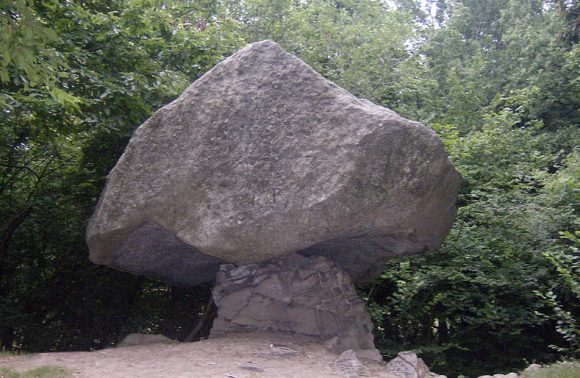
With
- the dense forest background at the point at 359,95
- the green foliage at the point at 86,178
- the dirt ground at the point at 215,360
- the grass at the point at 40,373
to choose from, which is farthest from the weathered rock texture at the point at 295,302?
the green foliage at the point at 86,178

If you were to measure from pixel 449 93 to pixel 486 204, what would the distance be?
3.75 m

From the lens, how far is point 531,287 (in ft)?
29.5

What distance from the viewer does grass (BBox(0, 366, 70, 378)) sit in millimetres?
6332

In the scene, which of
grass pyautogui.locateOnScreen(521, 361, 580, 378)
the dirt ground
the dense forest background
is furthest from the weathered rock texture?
grass pyautogui.locateOnScreen(521, 361, 580, 378)

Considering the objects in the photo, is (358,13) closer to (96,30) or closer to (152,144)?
(96,30)

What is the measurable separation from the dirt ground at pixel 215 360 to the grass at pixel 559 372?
4.96ft

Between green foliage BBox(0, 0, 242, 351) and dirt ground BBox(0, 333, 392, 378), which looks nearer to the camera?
dirt ground BBox(0, 333, 392, 378)

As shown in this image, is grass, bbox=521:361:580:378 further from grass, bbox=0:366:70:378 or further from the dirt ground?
grass, bbox=0:366:70:378

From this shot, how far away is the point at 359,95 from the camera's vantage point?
1166cm

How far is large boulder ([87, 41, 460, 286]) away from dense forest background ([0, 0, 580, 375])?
4.39 ft

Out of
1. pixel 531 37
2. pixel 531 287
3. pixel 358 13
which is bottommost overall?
pixel 531 287

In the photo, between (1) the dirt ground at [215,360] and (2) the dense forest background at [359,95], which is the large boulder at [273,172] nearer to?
(1) the dirt ground at [215,360]

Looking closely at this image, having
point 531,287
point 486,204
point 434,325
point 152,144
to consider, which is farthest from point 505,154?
point 152,144

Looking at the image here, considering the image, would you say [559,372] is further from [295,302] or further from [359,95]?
[359,95]
